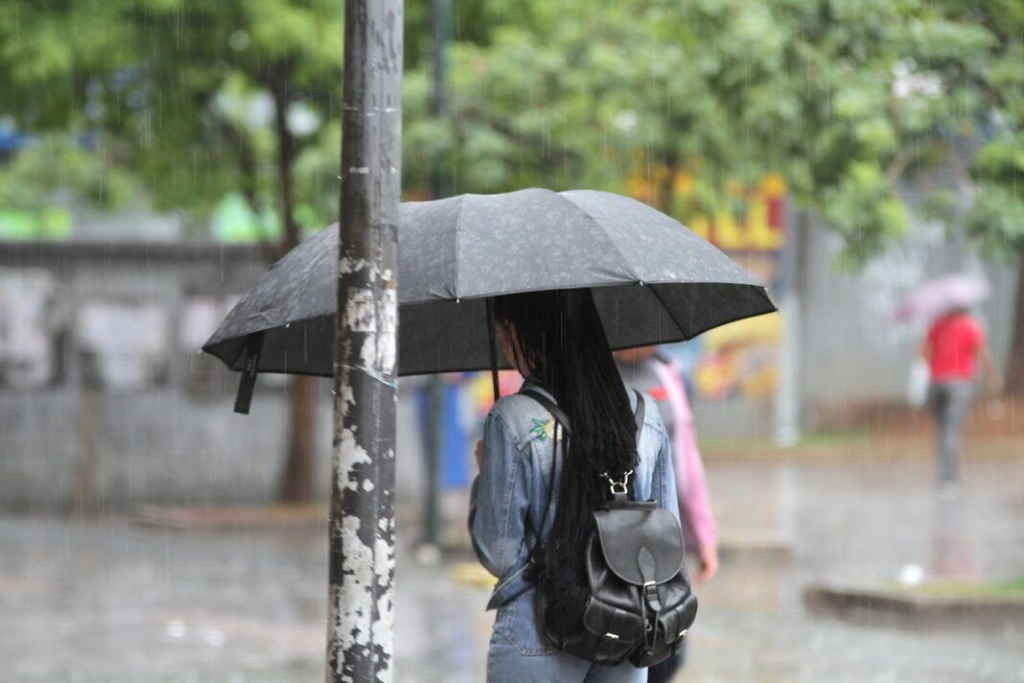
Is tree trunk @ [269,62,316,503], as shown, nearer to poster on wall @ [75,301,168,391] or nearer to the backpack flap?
poster on wall @ [75,301,168,391]

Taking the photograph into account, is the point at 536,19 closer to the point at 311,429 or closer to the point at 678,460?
the point at 311,429

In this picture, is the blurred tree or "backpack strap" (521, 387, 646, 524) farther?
the blurred tree

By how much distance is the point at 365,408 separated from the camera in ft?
13.5

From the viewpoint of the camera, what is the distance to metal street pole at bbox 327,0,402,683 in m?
4.09

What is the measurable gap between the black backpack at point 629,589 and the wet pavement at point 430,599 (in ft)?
15.0

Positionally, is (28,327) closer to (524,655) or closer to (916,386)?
(916,386)

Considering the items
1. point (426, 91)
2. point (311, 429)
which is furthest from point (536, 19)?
point (311, 429)

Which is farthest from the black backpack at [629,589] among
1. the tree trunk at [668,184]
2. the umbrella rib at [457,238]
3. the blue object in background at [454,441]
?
the blue object in background at [454,441]

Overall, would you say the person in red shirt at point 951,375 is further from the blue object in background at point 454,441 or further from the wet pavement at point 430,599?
the blue object in background at point 454,441

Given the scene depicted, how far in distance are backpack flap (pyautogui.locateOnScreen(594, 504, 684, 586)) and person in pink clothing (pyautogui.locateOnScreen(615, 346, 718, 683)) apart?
1.88m

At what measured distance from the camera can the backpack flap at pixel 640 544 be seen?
12.0 feet

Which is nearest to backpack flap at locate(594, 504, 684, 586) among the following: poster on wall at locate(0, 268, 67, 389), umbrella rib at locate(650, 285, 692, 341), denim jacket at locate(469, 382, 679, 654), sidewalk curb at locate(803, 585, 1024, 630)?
denim jacket at locate(469, 382, 679, 654)

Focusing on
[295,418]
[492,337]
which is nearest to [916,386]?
[295,418]

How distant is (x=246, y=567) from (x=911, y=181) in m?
5.64
